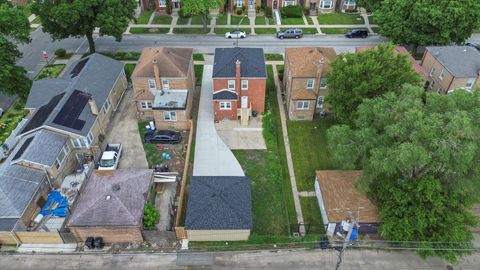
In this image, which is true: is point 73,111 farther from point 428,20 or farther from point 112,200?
point 428,20

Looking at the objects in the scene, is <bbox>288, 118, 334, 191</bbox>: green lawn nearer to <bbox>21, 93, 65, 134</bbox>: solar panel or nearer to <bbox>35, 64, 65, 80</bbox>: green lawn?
<bbox>21, 93, 65, 134</bbox>: solar panel

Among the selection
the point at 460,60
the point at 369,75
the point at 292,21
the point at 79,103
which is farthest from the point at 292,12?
the point at 79,103

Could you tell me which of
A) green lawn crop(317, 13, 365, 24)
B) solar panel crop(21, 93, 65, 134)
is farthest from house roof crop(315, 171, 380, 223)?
green lawn crop(317, 13, 365, 24)

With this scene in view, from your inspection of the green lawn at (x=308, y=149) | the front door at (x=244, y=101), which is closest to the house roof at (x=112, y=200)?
the front door at (x=244, y=101)

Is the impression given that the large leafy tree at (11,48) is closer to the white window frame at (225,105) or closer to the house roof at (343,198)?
the white window frame at (225,105)

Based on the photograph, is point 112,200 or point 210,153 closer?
point 112,200

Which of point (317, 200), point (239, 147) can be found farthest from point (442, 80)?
point (239, 147)

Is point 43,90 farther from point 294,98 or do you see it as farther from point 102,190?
point 294,98
